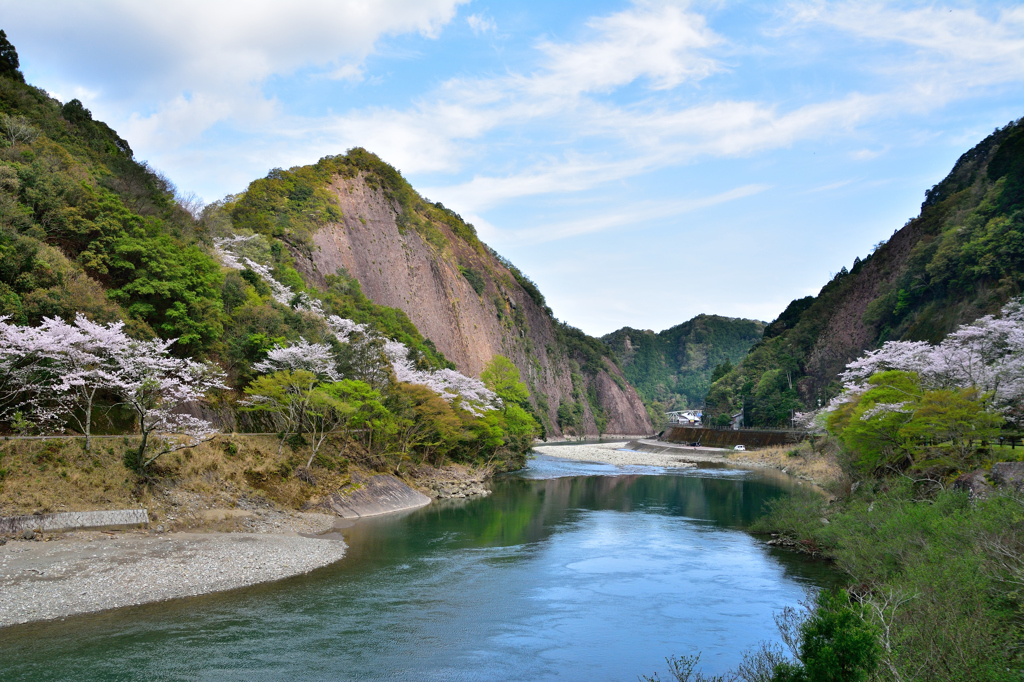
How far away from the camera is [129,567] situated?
16156 millimetres

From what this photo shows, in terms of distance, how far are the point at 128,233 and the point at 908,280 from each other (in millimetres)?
76220

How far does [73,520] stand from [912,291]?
7745cm

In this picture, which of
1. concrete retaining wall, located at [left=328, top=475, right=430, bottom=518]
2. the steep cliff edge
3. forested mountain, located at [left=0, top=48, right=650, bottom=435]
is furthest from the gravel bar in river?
the steep cliff edge

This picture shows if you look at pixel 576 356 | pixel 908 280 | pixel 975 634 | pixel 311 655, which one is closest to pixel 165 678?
pixel 311 655

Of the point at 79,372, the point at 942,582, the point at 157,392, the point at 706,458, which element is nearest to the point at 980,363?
the point at 942,582

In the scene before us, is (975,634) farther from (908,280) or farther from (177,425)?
(908,280)

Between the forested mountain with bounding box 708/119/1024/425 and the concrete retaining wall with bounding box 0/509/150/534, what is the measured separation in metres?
58.3

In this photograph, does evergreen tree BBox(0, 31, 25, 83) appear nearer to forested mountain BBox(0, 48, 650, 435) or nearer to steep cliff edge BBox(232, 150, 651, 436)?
forested mountain BBox(0, 48, 650, 435)

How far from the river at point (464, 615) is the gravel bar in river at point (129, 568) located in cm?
63

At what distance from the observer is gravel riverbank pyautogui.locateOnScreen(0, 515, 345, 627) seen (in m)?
14.0

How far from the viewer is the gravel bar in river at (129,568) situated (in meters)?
14.0

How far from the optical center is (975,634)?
8.50 meters

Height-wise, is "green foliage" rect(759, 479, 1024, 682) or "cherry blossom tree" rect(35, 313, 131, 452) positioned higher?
"cherry blossom tree" rect(35, 313, 131, 452)

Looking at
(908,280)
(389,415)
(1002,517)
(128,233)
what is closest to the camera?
(1002,517)
